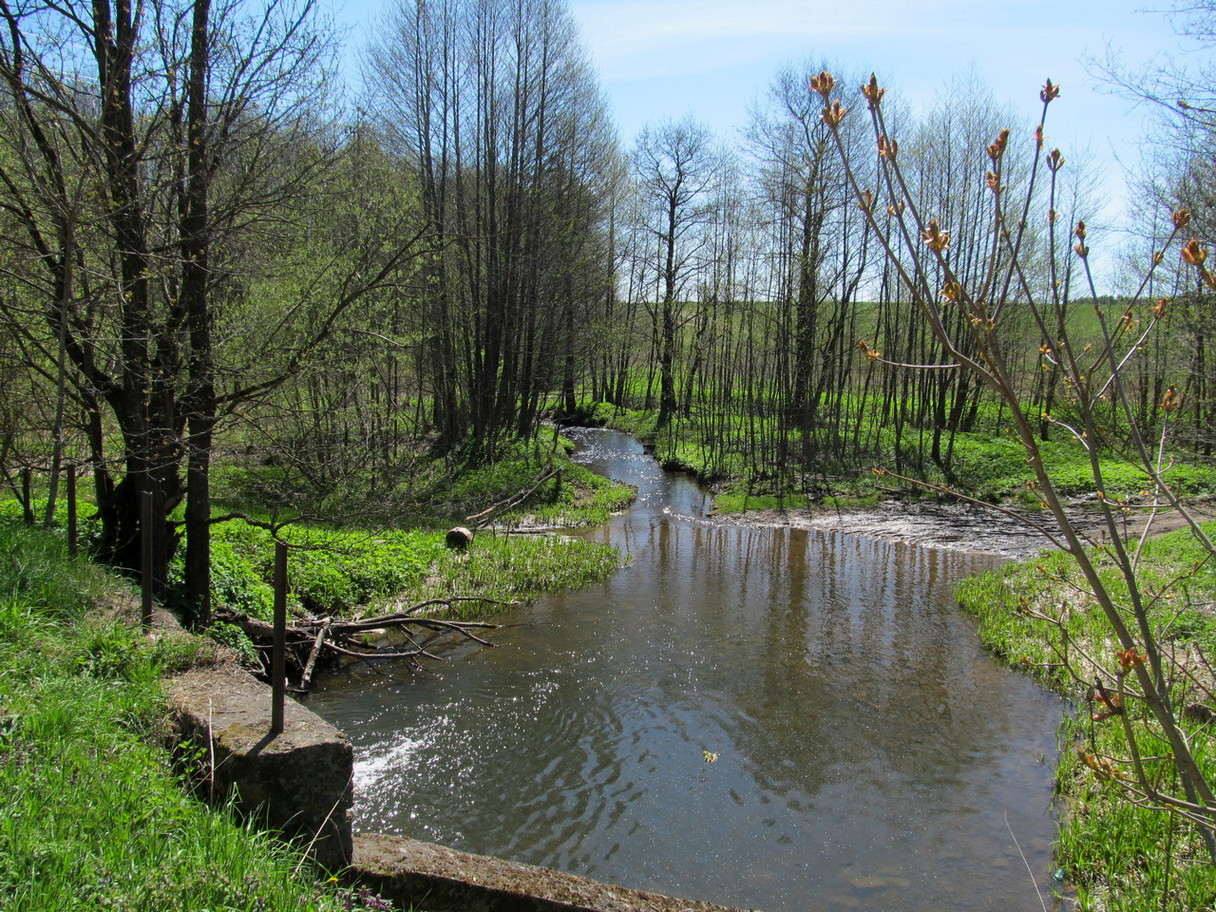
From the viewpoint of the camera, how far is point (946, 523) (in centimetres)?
1673

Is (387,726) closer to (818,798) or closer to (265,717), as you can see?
(265,717)

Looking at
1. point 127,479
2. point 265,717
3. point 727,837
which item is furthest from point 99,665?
point 727,837

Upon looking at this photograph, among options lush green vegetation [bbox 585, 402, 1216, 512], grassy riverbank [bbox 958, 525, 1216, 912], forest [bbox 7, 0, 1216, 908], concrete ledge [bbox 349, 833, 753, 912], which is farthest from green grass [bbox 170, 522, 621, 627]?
lush green vegetation [bbox 585, 402, 1216, 512]

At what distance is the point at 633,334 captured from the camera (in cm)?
3584

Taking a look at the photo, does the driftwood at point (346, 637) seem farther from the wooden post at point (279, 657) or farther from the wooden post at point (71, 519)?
the wooden post at point (279, 657)

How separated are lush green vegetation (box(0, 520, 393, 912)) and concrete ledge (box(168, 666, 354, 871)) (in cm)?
16

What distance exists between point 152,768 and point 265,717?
69 centimetres

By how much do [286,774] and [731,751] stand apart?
13.1 feet

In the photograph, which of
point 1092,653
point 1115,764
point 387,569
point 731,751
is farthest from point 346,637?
point 1092,653

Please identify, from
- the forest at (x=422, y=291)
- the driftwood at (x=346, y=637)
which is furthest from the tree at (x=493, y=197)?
the driftwood at (x=346, y=637)

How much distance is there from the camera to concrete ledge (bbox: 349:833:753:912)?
4059 millimetres

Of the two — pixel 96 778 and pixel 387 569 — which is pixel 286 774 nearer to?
pixel 96 778

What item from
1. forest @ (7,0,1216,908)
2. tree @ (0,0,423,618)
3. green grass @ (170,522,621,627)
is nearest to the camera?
forest @ (7,0,1216,908)

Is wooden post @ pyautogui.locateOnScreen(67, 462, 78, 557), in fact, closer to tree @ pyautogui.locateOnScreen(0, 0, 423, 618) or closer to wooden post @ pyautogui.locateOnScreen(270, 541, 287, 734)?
tree @ pyautogui.locateOnScreen(0, 0, 423, 618)
